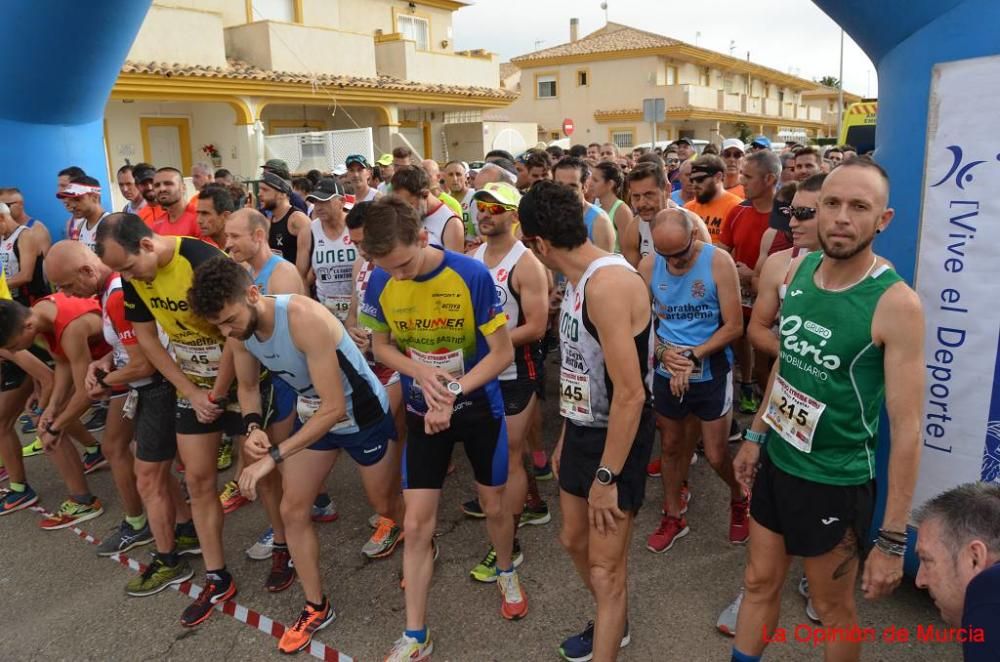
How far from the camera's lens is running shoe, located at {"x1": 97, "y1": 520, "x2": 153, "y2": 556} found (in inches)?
164

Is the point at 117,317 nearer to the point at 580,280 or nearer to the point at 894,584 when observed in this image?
the point at 580,280

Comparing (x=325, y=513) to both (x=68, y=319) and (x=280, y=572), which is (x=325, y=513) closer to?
(x=280, y=572)

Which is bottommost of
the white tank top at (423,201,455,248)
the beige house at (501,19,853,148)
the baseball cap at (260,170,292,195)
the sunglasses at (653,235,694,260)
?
the sunglasses at (653,235,694,260)

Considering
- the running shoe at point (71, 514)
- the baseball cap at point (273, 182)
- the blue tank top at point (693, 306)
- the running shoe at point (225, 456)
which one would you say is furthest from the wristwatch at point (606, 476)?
the baseball cap at point (273, 182)

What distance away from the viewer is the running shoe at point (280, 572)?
3684mm

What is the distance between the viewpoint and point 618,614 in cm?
267

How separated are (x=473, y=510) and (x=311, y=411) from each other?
160cm

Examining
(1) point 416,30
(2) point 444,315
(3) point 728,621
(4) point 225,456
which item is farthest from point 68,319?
(1) point 416,30

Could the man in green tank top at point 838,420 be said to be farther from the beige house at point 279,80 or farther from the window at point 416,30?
the window at point 416,30

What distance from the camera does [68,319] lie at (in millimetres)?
4168

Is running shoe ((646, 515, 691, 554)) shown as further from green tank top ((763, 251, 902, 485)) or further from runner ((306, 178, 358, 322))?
runner ((306, 178, 358, 322))

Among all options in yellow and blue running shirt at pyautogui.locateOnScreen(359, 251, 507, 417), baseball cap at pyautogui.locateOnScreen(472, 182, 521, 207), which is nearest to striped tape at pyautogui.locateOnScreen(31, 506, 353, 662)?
yellow and blue running shirt at pyautogui.locateOnScreen(359, 251, 507, 417)

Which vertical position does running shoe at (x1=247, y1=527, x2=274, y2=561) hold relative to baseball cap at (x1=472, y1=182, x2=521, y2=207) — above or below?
below

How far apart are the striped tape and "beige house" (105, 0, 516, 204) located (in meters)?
13.3
